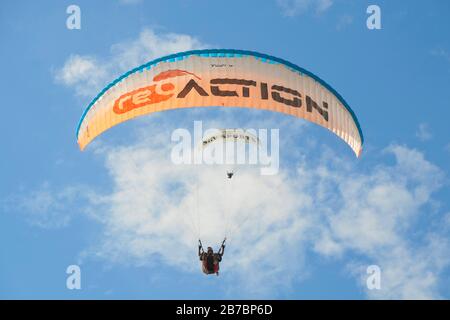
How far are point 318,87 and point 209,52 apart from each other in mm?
3542

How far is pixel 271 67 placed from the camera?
25.9 m

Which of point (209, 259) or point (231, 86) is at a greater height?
point (231, 86)

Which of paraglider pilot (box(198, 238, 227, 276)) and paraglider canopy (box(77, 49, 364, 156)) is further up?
paraglider canopy (box(77, 49, 364, 156))

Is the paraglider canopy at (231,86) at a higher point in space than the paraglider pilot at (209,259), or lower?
higher

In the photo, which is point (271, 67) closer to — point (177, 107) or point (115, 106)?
point (177, 107)
